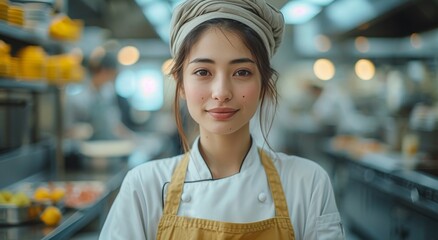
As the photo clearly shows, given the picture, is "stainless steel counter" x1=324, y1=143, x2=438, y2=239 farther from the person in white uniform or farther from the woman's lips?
the woman's lips

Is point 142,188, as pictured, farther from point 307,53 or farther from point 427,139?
point 307,53

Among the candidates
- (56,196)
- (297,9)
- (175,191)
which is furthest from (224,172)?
(297,9)

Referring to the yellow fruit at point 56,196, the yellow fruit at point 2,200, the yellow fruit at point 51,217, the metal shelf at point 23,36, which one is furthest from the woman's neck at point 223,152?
the metal shelf at point 23,36

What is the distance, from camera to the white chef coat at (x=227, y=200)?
1.24 meters

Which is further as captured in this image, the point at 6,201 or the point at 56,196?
the point at 56,196

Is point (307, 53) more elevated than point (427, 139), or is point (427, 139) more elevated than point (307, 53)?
point (307, 53)

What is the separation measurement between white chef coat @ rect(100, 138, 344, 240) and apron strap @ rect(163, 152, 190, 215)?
1 cm

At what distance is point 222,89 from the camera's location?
1181 mm

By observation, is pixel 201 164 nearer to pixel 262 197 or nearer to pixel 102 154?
pixel 262 197

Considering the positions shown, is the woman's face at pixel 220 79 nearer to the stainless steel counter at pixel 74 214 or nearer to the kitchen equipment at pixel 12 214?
the stainless steel counter at pixel 74 214

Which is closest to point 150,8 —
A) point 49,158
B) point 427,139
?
point 49,158

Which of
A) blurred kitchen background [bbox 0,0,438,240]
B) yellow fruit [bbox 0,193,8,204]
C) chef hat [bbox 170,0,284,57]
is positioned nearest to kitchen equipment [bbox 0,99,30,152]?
blurred kitchen background [bbox 0,0,438,240]

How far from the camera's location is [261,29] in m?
1.23

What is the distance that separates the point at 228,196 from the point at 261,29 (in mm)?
434
